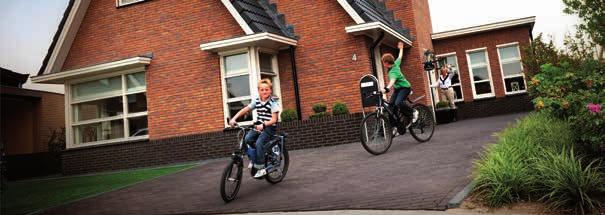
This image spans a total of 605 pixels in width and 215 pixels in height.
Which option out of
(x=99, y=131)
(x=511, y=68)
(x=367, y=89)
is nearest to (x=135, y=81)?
(x=99, y=131)

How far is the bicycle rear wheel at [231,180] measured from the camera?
542 cm

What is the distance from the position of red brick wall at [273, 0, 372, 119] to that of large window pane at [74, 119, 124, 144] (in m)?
5.14

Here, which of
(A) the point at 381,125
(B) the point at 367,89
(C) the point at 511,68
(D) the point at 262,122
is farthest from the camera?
(C) the point at 511,68

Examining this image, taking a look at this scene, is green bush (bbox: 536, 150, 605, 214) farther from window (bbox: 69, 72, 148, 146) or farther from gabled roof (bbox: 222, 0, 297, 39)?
window (bbox: 69, 72, 148, 146)

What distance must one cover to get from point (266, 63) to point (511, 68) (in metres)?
11.8

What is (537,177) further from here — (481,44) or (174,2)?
(481,44)

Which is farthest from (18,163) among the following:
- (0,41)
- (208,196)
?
(0,41)

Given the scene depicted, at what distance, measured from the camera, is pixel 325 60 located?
12094 millimetres

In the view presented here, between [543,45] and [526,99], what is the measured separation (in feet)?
14.3

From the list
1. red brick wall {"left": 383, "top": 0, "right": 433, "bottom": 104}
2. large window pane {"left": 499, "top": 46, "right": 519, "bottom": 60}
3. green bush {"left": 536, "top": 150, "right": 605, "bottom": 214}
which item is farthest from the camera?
large window pane {"left": 499, "top": 46, "right": 519, "bottom": 60}

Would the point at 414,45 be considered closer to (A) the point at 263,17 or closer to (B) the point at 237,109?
(A) the point at 263,17

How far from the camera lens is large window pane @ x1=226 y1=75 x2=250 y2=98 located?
11750 millimetres

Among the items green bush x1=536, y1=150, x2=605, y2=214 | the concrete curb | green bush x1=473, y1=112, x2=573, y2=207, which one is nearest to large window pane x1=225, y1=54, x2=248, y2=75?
green bush x1=473, y1=112, x2=573, y2=207

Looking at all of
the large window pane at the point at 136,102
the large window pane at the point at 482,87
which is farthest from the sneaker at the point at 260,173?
the large window pane at the point at 482,87
